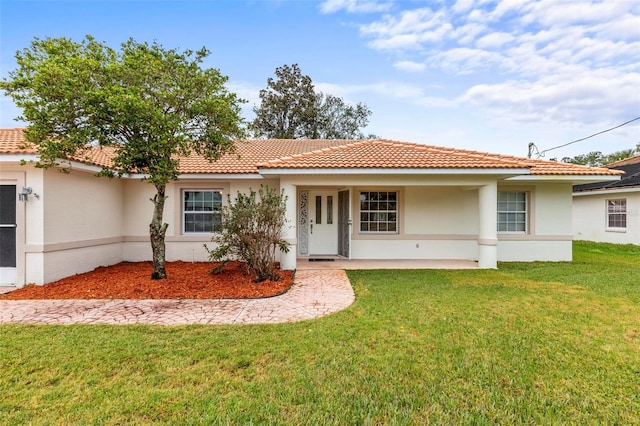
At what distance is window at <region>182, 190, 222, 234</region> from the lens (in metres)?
11.0

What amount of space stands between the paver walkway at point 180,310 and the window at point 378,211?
484 centimetres

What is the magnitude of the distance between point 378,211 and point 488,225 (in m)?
3.62

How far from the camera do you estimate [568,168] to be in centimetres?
1073

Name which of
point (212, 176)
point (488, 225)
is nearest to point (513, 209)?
point (488, 225)

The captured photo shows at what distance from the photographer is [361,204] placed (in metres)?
11.4

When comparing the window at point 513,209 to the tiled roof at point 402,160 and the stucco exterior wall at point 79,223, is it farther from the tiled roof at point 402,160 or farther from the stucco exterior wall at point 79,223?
the stucco exterior wall at point 79,223

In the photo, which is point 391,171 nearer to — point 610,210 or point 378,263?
point 378,263

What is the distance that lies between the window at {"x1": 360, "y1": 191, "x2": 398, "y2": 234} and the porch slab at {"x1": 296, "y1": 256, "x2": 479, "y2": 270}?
123 centimetres

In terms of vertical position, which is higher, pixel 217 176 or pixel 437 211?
pixel 217 176

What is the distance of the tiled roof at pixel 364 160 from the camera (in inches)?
346

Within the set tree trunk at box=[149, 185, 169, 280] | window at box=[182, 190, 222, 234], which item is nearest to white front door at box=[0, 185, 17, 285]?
tree trunk at box=[149, 185, 169, 280]

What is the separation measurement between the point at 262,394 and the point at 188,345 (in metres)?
1.67

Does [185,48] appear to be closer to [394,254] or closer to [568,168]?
[394,254]

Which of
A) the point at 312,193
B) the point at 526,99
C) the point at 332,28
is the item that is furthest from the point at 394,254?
the point at 526,99
